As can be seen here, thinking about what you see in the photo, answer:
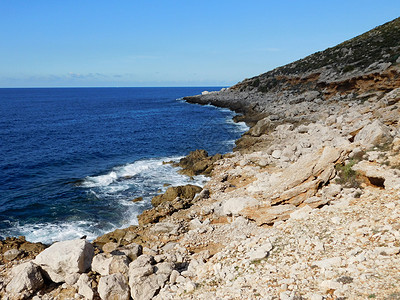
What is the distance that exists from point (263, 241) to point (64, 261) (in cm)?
872

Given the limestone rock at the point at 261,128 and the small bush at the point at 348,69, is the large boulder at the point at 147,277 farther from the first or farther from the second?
the small bush at the point at 348,69

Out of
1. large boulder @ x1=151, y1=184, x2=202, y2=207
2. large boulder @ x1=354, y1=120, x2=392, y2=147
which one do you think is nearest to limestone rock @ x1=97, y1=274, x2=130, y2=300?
large boulder @ x1=151, y1=184, x2=202, y2=207

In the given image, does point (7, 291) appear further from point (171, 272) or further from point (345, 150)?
point (345, 150)

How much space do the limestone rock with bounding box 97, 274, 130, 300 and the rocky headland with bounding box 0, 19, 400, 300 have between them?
38 mm

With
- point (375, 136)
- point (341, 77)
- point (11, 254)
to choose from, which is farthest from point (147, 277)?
point (341, 77)

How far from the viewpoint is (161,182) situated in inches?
1259

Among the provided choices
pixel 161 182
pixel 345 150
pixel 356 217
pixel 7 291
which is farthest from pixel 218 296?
pixel 161 182

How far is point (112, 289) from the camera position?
11.7 metres

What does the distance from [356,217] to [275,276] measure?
4808 mm

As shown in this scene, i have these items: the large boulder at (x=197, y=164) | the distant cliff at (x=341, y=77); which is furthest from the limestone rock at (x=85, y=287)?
the distant cliff at (x=341, y=77)

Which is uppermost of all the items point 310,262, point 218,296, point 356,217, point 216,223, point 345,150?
point 345,150

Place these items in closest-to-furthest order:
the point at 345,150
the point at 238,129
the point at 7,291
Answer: the point at 7,291
the point at 345,150
the point at 238,129

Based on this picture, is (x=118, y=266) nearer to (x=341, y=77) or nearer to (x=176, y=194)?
(x=176, y=194)

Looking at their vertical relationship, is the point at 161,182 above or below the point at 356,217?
below
